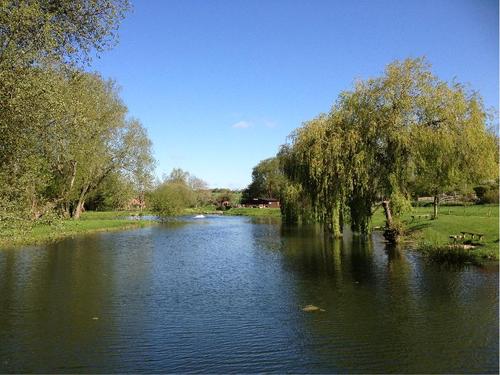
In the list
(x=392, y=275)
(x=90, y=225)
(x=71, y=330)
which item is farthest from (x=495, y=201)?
(x=71, y=330)

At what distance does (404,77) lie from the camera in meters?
28.4

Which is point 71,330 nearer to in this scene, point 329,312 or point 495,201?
point 329,312

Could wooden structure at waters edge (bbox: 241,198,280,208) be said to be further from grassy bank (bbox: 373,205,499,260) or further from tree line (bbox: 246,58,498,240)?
tree line (bbox: 246,58,498,240)

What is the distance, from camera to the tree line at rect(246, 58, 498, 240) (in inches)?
1054

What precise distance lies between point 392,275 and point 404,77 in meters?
13.4

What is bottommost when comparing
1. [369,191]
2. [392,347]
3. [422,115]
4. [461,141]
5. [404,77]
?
[392,347]

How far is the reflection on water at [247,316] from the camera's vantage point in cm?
1136

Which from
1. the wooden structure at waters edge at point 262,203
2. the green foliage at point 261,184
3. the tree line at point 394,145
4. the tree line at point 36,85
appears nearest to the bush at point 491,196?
the tree line at point 394,145

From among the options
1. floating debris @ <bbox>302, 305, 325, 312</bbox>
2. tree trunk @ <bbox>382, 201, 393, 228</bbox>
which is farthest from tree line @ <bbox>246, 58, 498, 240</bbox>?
floating debris @ <bbox>302, 305, 325, 312</bbox>

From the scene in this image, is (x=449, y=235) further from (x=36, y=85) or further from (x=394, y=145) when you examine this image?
(x=36, y=85)

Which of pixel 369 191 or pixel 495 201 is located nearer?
pixel 369 191

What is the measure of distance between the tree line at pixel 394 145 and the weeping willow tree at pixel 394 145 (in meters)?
0.05

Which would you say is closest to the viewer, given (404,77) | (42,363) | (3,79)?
(42,363)

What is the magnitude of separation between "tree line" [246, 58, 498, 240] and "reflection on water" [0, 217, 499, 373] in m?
4.72
